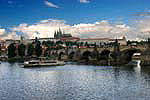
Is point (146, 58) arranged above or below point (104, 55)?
above

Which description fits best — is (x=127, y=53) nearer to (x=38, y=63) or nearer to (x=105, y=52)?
(x=105, y=52)

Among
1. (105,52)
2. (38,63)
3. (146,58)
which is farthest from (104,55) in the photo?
(146,58)

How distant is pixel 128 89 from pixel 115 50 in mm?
61222

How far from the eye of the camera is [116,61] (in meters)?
93.8

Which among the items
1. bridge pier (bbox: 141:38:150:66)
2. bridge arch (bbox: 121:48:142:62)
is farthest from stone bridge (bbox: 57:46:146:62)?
bridge pier (bbox: 141:38:150:66)

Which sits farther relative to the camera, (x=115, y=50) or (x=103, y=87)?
(x=115, y=50)

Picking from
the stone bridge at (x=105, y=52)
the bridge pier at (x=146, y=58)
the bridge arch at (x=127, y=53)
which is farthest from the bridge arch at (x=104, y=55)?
the bridge pier at (x=146, y=58)

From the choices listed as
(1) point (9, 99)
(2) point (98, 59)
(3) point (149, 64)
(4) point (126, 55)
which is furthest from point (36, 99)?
(2) point (98, 59)

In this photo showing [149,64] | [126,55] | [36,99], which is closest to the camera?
[36,99]

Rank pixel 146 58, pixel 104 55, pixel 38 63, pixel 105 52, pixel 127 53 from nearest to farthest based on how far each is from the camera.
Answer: pixel 146 58
pixel 38 63
pixel 127 53
pixel 105 52
pixel 104 55

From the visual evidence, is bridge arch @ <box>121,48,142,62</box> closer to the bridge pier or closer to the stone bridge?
the stone bridge

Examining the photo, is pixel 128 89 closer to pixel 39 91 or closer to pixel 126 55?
pixel 39 91

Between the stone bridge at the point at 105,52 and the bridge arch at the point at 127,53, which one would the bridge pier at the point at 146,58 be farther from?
the bridge arch at the point at 127,53

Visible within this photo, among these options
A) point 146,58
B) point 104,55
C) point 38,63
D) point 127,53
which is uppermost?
point 127,53
